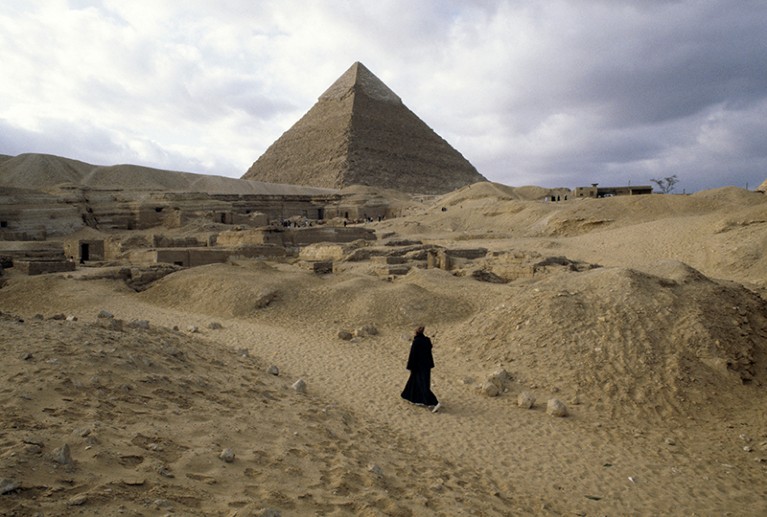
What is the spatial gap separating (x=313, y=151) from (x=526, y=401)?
5975 cm

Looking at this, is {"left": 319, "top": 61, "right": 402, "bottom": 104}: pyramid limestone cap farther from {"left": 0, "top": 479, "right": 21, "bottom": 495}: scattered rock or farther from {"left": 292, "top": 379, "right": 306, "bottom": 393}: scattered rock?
{"left": 0, "top": 479, "right": 21, "bottom": 495}: scattered rock

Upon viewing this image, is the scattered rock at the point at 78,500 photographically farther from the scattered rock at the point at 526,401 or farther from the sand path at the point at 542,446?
the scattered rock at the point at 526,401

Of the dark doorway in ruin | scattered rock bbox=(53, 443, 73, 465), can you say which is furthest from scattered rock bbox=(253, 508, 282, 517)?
the dark doorway in ruin

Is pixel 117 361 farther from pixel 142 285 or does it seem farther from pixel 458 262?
pixel 458 262

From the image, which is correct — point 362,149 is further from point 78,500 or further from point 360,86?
point 78,500

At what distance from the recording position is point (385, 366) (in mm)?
6625

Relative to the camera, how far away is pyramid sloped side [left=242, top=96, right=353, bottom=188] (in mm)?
57719

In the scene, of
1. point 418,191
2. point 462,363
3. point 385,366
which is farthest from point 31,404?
point 418,191

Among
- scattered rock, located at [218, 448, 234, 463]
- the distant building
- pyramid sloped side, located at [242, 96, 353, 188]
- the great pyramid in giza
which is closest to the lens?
scattered rock, located at [218, 448, 234, 463]

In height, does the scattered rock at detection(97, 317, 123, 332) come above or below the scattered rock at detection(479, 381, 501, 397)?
above

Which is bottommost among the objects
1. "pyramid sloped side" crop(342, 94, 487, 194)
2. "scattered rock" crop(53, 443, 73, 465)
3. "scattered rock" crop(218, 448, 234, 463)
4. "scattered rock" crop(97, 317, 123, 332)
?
"scattered rock" crop(218, 448, 234, 463)

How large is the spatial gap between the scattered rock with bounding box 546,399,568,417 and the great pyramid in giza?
49.1 metres

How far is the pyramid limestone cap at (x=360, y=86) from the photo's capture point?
66.1 meters

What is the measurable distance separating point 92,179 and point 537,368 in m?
35.7
